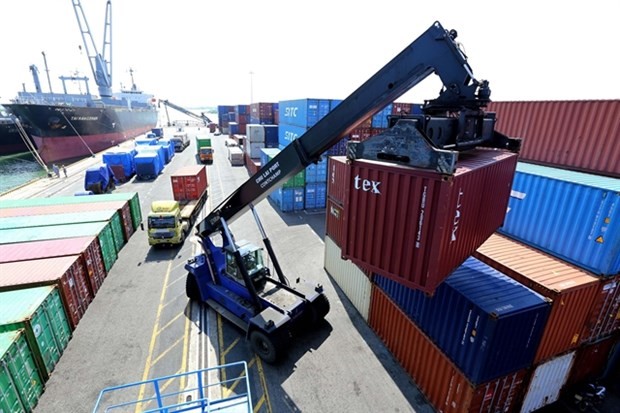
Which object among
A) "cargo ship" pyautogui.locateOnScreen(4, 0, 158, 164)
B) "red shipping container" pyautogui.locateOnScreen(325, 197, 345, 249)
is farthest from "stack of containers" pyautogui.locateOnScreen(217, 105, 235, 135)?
"red shipping container" pyautogui.locateOnScreen(325, 197, 345, 249)

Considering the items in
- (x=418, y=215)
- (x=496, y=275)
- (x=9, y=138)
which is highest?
(x=418, y=215)

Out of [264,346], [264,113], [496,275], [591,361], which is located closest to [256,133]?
[264,113]

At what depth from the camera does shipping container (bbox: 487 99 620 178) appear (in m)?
9.70

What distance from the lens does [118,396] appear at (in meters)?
9.16

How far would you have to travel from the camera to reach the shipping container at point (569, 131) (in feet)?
31.8

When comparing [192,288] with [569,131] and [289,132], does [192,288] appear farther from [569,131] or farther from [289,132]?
[289,132]

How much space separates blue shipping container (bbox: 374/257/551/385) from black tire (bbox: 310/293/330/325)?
4408 millimetres

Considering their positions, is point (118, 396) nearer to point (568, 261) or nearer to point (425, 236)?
point (425, 236)

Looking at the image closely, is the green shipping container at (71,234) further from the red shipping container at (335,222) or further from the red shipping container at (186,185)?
the red shipping container at (335,222)

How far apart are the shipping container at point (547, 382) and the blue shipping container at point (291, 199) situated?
20205 mm

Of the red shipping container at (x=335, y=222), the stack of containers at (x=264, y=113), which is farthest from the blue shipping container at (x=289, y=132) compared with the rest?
the stack of containers at (x=264, y=113)

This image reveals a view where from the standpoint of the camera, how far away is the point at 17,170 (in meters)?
47.6

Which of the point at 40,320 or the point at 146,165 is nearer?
the point at 40,320

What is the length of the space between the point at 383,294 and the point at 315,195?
16.5 metres
